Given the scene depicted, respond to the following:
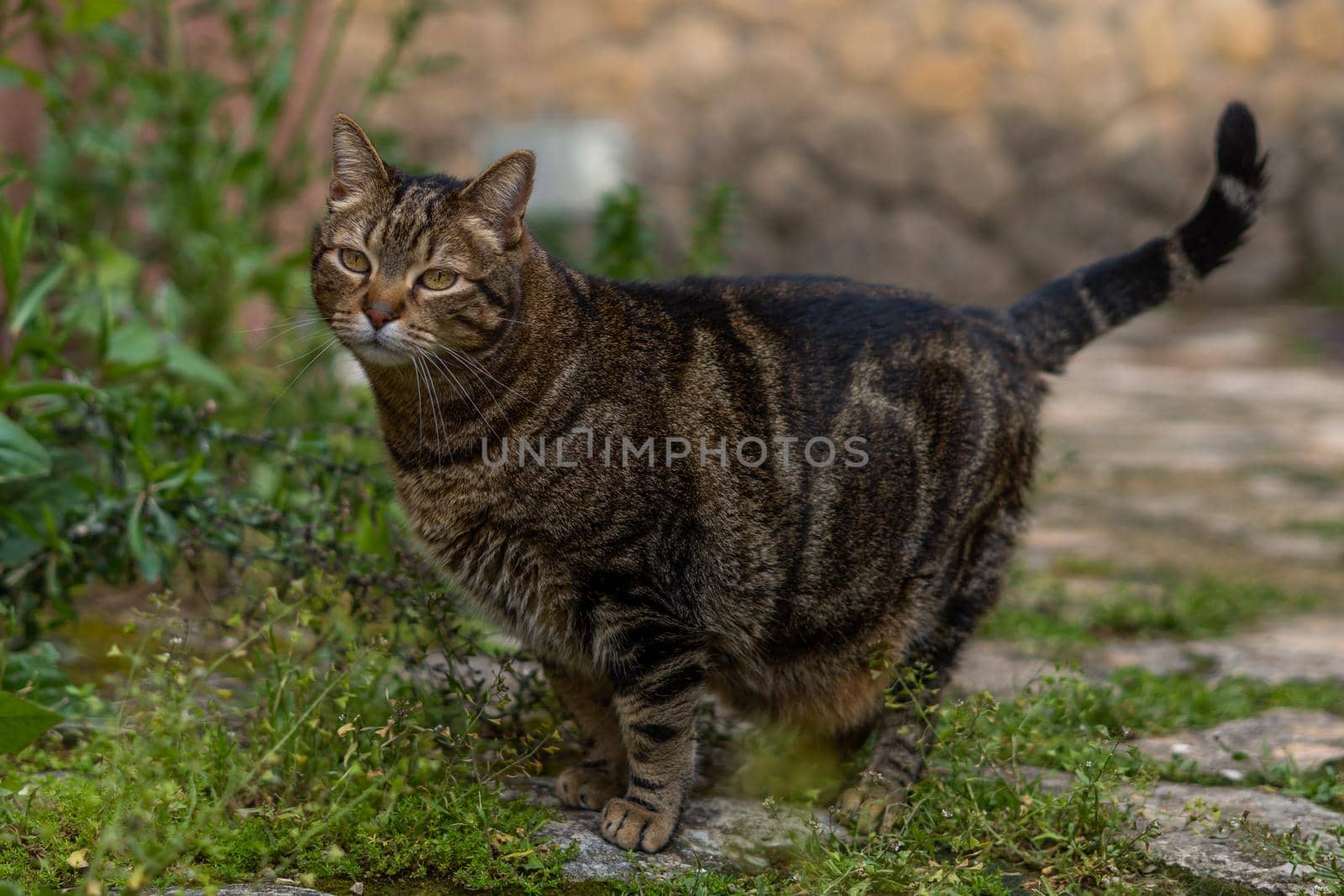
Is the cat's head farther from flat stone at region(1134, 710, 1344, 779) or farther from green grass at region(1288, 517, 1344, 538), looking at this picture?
green grass at region(1288, 517, 1344, 538)

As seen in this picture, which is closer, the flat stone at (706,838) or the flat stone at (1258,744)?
the flat stone at (706,838)

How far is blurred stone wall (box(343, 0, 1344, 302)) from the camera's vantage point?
8133mm

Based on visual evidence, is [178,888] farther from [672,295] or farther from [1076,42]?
[1076,42]

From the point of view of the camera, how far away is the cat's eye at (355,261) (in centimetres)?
240

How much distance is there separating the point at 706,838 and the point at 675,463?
70 centimetres

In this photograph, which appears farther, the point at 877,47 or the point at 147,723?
the point at 877,47

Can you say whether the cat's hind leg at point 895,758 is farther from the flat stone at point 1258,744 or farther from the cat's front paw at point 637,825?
the flat stone at point 1258,744

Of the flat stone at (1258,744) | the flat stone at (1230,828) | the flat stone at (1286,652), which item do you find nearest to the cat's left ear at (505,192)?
the flat stone at (1230,828)

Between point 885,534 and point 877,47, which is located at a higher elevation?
point 877,47

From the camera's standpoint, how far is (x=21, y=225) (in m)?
3.00

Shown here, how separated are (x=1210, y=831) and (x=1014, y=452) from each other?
83 cm

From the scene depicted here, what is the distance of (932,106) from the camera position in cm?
833

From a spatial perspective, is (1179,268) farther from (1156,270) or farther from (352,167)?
(352,167)

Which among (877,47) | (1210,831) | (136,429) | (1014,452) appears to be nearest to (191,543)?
(136,429)
